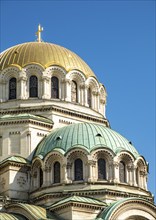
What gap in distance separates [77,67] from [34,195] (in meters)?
10.8

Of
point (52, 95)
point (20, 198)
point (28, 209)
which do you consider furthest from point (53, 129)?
point (28, 209)

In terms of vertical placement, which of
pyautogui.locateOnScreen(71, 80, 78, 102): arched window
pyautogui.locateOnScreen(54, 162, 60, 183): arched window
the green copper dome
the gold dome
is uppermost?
the gold dome

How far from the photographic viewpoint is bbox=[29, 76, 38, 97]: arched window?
40.3 meters

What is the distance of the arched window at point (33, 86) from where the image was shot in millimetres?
40344

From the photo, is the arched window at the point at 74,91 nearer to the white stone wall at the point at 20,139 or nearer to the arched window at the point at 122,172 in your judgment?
the white stone wall at the point at 20,139

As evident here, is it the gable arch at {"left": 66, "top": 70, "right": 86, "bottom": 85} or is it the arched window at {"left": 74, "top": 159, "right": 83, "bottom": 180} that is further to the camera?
the gable arch at {"left": 66, "top": 70, "right": 86, "bottom": 85}

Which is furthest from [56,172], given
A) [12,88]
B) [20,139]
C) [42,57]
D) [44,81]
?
[42,57]

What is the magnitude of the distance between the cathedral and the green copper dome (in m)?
0.06

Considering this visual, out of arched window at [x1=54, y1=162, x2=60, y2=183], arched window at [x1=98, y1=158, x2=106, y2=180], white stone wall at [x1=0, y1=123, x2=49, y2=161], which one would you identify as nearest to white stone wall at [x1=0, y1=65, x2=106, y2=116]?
white stone wall at [x1=0, y1=123, x2=49, y2=161]

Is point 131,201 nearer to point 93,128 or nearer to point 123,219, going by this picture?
point 123,219

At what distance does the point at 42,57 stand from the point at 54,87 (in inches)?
91.8

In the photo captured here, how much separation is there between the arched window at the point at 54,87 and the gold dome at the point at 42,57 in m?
1.02

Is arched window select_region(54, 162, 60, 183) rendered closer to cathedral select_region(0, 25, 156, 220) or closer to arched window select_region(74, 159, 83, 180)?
cathedral select_region(0, 25, 156, 220)

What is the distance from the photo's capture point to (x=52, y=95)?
40.5m
